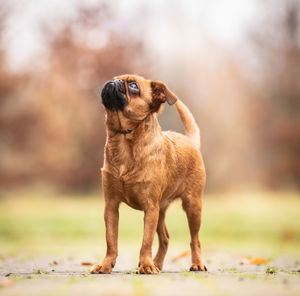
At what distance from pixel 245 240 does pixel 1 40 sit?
11.6 metres

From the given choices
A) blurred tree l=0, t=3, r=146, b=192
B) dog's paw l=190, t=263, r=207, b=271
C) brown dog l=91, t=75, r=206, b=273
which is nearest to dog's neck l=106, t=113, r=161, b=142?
brown dog l=91, t=75, r=206, b=273

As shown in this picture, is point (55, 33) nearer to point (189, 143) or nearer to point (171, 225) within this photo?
point (171, 225)

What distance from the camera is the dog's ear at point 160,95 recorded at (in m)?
5.40

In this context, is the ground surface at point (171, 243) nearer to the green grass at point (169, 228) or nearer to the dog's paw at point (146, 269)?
the green grass at point (169, 228)

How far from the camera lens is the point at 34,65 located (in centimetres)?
2445

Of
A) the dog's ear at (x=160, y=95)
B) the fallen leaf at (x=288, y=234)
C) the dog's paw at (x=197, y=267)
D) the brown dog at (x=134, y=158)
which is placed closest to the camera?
the brown dog at (x=134, y=158)

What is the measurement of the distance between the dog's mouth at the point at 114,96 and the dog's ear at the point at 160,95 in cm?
38

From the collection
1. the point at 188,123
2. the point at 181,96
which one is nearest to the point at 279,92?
the point at 181,96

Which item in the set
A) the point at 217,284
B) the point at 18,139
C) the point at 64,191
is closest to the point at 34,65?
the point at 18,139

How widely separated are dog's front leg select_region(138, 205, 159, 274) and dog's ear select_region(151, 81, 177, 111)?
3.57 feet

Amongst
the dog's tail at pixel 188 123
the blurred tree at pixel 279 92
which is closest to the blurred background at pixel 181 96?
the blurred tree at pixel 279 92

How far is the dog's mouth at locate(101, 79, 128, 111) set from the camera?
5.05m

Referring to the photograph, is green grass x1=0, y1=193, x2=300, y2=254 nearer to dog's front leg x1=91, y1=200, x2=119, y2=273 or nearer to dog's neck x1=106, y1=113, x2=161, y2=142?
dog's front leg x1=91, y1=200, x2=119, y2=273

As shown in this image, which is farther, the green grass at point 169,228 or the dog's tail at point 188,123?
the green grass at point 169,228
